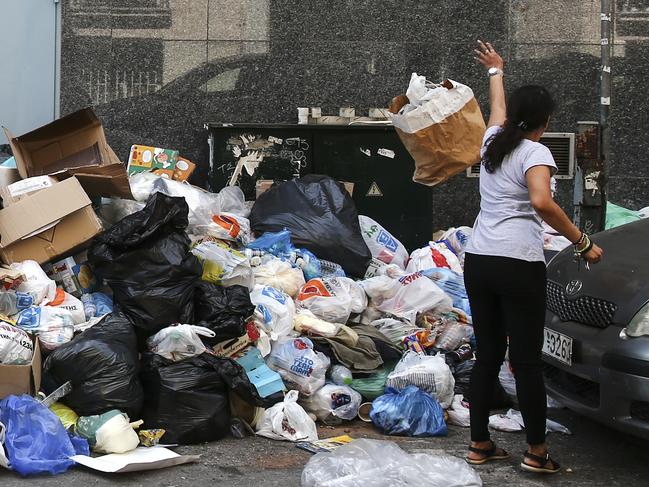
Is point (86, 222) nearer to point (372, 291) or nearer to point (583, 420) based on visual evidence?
point (372, 291)

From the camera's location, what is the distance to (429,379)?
16.2 feet

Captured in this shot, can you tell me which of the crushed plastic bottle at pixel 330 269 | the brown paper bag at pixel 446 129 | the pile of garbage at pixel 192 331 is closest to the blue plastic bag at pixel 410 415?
the pile of garbage at pixel 192 331

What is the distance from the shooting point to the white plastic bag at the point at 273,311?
514cm

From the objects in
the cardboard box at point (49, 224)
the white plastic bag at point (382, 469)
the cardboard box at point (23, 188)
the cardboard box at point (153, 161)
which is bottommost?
the white plastic bag at point (382, 469)

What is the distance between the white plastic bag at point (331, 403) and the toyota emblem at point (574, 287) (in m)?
1.30

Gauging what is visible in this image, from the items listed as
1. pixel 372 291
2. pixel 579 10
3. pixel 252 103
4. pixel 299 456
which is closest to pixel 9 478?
pixel 299 456

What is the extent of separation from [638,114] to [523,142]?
436cm

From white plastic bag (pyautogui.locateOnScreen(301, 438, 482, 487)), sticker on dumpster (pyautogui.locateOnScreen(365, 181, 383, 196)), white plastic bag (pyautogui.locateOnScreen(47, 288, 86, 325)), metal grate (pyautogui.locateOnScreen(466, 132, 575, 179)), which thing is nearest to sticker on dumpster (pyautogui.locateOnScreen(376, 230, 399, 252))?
sticker on dumpster (pyautogui.locateOnScreen(365, 181, 383, 196))

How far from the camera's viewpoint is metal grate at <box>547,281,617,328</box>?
410 cm

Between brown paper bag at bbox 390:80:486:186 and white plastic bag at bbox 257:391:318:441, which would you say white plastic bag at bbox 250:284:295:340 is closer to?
white plastic bag at bbox 257:391:318:441

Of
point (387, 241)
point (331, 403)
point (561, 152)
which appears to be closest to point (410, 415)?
point (331, 403)

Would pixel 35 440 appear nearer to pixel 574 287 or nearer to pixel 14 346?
pixel 14 346

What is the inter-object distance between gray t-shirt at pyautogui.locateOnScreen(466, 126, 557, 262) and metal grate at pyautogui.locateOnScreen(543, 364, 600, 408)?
2.25 ft

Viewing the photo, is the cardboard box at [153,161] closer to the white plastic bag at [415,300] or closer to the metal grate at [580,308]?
the white plastic bag at [415,300]
